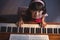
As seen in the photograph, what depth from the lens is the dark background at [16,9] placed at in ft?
7.16

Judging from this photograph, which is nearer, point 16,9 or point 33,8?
point 33,8

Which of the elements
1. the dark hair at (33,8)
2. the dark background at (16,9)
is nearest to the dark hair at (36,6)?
the dark hair at (33,8)

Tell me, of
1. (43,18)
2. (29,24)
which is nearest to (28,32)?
(29,24)

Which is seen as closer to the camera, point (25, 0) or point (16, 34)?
point (16, 34)

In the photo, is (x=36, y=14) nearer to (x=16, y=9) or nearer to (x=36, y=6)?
(x=36, y=6)

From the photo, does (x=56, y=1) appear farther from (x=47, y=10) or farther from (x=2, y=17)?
(x=2, y=17)

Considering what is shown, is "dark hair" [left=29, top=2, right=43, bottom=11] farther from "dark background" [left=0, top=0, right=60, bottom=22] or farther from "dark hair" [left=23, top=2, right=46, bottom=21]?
"dark background" [left=0, top=0, right=60, bottom=22]

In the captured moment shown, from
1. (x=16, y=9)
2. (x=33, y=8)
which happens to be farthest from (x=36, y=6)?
(x=16, y=9)

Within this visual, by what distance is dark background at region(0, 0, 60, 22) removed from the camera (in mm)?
2184

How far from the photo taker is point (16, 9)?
87.7 inches

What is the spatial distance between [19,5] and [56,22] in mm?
520

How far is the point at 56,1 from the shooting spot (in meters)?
2.27

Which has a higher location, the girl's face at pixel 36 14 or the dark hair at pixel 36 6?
the dark hair at pixel 36 6

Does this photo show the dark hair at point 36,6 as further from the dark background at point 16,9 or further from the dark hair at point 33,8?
the dark background at point 16,9
